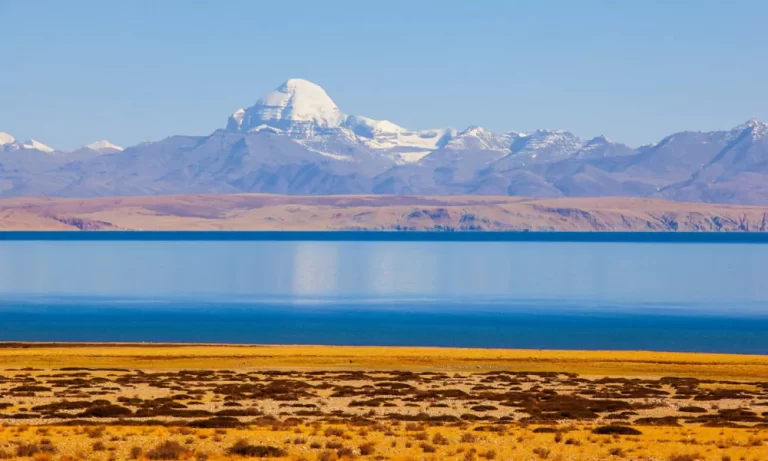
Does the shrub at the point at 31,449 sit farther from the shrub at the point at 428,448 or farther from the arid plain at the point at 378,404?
the shrub at the point at 428,448

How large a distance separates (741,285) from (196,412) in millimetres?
128258

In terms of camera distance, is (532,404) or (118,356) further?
(118,356)

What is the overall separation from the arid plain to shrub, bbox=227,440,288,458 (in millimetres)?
27

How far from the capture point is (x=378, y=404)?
1591 inches

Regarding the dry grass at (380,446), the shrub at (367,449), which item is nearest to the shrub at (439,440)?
the dry grass at (380,446)

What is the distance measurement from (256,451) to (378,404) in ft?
44.3

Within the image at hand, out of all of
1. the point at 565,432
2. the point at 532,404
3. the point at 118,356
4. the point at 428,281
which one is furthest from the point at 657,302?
the point at 565,432

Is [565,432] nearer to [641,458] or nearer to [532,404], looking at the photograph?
[641,458]

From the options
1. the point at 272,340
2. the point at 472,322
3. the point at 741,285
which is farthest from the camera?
the point at 741,285

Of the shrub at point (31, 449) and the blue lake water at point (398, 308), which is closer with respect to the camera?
the shrub at point (31, 449)

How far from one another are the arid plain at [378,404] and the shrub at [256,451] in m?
0.03

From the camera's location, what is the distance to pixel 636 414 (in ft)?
126

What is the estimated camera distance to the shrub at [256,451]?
88.9 feet

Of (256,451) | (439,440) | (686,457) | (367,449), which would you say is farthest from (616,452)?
(256,451)
